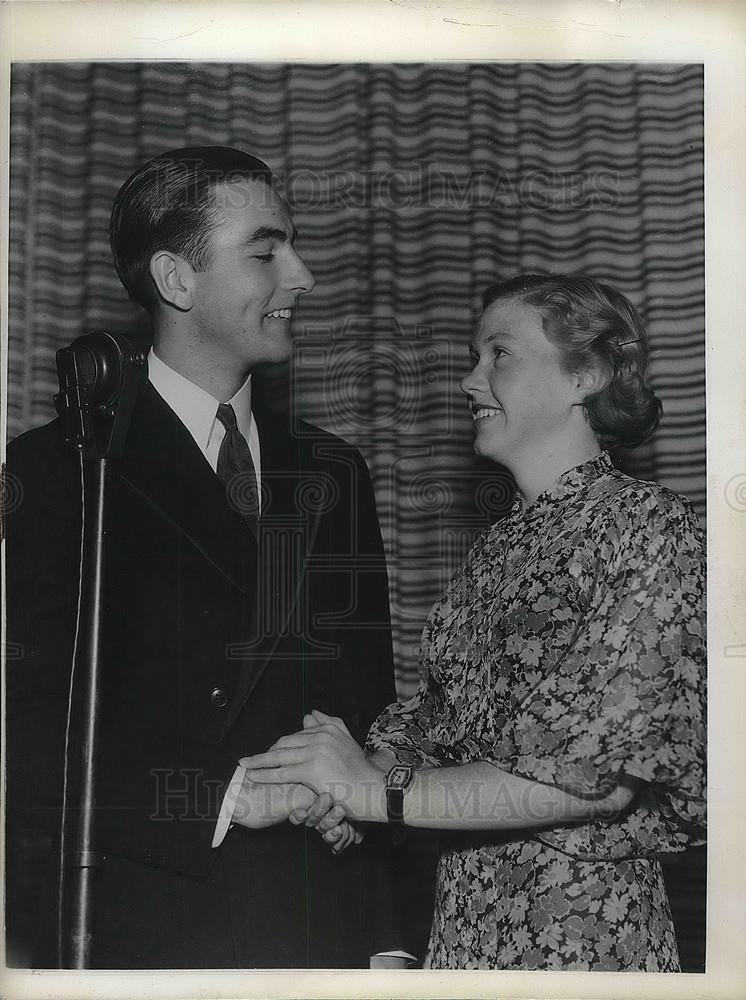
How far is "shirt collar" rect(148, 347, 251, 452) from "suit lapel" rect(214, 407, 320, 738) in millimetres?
89

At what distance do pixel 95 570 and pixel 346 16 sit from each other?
1.12 meters

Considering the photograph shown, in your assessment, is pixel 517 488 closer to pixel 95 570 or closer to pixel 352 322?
pixel 352 322

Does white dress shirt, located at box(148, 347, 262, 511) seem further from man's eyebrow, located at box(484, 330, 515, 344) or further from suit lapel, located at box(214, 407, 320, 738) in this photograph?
man's eyebrow, located at box(484, 330, 515, 344)

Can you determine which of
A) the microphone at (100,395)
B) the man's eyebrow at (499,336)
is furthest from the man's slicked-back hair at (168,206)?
the man's eyebrow at (499,336)

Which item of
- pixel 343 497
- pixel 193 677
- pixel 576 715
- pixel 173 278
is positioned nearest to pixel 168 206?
pixel 173 278

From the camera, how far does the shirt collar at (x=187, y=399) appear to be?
204cm

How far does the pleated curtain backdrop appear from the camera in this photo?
205 cm

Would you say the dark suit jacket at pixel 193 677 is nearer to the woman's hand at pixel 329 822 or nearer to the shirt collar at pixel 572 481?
the woman's hand at pixel 329 822

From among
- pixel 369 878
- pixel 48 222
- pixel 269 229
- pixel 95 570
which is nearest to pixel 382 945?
pixel 369 878

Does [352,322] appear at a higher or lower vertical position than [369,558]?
higher

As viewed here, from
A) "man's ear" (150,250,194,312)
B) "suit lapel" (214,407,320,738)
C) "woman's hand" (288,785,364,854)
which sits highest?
"man's ear" (150,250,194,312)

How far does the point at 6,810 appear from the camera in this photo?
204 cm

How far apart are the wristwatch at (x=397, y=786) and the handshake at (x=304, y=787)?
34 millimetres

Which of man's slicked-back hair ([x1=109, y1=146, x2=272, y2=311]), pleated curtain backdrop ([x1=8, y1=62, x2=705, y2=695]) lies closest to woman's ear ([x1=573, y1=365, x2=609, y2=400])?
pleated curtain backdrop ([x1=8, y1=62, x2=705, y2=695])
